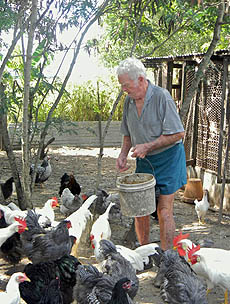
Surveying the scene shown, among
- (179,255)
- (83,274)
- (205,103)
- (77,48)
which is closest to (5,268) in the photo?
(83,274)

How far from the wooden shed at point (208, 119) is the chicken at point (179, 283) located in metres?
3.38

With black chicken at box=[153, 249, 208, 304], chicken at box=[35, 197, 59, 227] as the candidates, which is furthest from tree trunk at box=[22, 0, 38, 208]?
black chicken at box=[153, 249, 208, 304]

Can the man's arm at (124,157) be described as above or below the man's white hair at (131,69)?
below

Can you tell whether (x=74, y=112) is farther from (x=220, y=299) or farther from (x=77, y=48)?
(x=220, y=299)

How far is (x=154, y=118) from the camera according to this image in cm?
408

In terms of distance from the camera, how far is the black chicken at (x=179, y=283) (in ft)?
11.0

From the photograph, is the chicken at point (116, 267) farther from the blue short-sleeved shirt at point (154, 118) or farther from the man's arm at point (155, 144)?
the blue short-sleeved shirt at point (154, 118)

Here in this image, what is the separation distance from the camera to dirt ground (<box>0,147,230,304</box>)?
4363 mm

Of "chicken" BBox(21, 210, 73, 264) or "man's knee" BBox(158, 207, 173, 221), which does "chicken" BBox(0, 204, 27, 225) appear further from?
"man's knee" BBox(158, 207, 173, 221)

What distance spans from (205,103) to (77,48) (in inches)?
131

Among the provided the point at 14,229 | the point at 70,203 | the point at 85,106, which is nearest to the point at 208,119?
the point at 70,203

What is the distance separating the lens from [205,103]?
7.91 meters

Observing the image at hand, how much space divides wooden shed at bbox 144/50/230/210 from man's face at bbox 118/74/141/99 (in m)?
3.20

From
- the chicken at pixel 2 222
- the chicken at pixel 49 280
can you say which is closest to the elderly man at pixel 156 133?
the chicken at pixel 49 280
